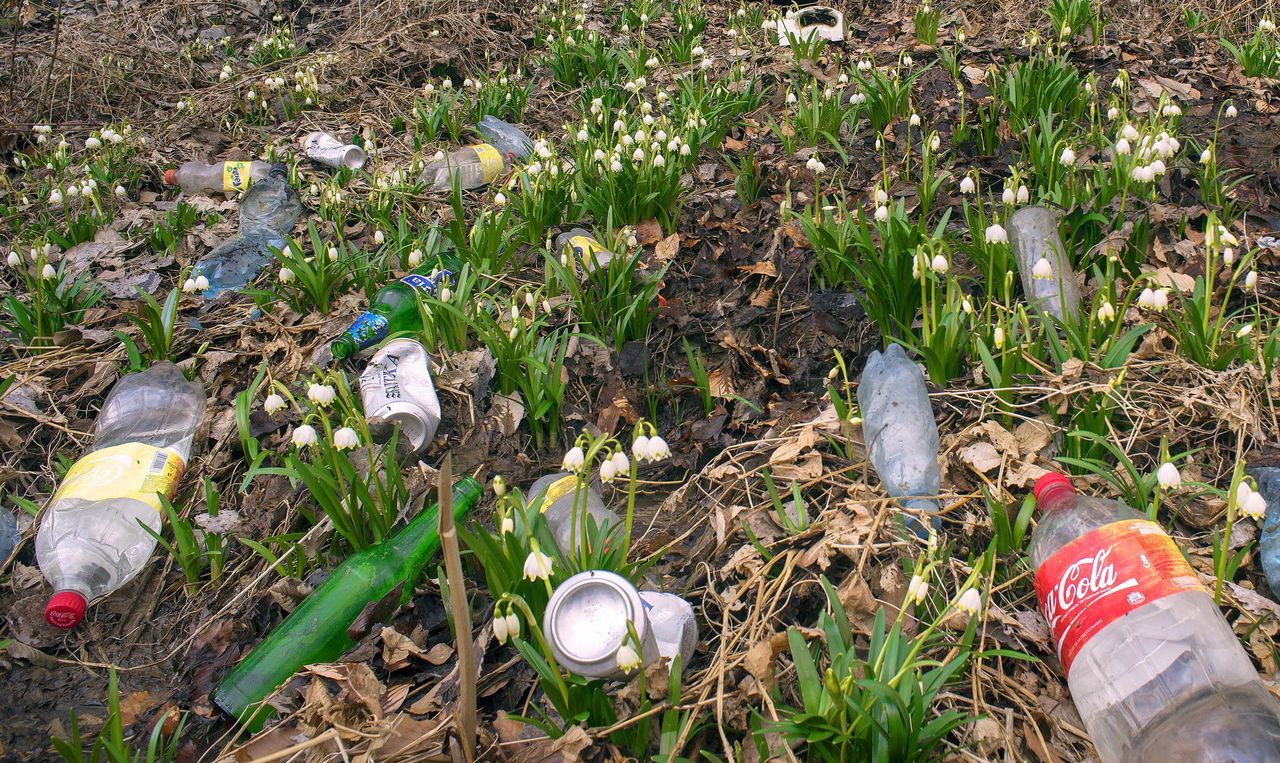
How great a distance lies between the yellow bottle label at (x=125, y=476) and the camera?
2420 millimetres

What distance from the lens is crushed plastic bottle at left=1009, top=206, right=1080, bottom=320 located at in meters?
2.68

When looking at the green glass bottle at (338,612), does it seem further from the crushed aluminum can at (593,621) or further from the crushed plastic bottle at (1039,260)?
the crushed plastic bottle at (1039,260)

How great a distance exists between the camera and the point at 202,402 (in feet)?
9.77

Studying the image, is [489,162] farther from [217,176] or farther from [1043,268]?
[1043,268]

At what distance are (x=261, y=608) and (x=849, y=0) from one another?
6.13 m

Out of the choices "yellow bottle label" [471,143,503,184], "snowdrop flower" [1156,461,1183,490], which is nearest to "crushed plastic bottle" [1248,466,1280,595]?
"snowdrop flower" [1156,461,1183,490]

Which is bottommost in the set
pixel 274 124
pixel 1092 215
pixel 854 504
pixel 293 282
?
pixel 274 124

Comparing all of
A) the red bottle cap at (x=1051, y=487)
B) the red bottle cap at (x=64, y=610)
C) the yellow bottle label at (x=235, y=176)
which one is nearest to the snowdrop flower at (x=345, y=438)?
the red bottle cap at (x=64, y=610)

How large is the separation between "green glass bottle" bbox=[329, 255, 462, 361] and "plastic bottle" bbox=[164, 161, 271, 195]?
1.87 m

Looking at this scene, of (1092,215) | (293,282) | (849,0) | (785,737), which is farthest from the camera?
(849,0)

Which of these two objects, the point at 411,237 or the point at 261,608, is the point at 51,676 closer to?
the point at 261,608

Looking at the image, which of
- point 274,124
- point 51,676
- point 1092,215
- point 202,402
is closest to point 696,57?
point 274,124

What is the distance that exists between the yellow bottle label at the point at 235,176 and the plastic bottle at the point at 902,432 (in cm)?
366

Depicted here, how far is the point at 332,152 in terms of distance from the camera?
→ 491 cm
